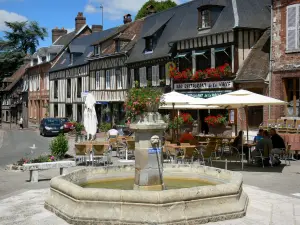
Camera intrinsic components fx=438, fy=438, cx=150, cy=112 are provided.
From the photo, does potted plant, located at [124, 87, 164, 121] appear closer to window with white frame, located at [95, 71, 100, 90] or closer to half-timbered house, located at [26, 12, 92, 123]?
window with white frame, located at [95, 71, 100, 90]

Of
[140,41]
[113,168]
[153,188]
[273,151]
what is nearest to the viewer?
[153,188]

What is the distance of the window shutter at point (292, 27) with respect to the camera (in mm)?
18328

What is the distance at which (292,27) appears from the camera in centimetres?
1845

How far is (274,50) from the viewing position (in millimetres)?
19109

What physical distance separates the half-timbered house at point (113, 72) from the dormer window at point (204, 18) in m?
8.17

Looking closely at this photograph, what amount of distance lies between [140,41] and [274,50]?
13434 mm

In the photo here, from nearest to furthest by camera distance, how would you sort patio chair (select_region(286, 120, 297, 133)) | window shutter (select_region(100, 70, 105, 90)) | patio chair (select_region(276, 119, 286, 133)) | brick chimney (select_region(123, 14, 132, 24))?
Result: patio chair (select_region(286, 120, 297, 133)) < patio chair (select_region(276, 119, 286, 133)) < window shutter (select_region(100, 70, 105, 90)) < brick chimney (select_region(123, 14, 132, 24))

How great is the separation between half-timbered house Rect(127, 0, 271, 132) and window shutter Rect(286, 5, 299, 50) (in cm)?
192

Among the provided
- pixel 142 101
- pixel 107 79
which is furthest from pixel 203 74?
pixel 142 101

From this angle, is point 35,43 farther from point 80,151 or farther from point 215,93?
point 80,151

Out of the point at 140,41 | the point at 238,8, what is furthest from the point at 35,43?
the point at 238,8

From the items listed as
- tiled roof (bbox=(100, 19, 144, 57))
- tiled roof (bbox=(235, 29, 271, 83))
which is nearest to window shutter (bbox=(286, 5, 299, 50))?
tiled roof (bbox=(235, 29, 271, 83))

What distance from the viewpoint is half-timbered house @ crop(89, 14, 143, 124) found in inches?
1251

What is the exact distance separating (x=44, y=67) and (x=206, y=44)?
28.6 meters
